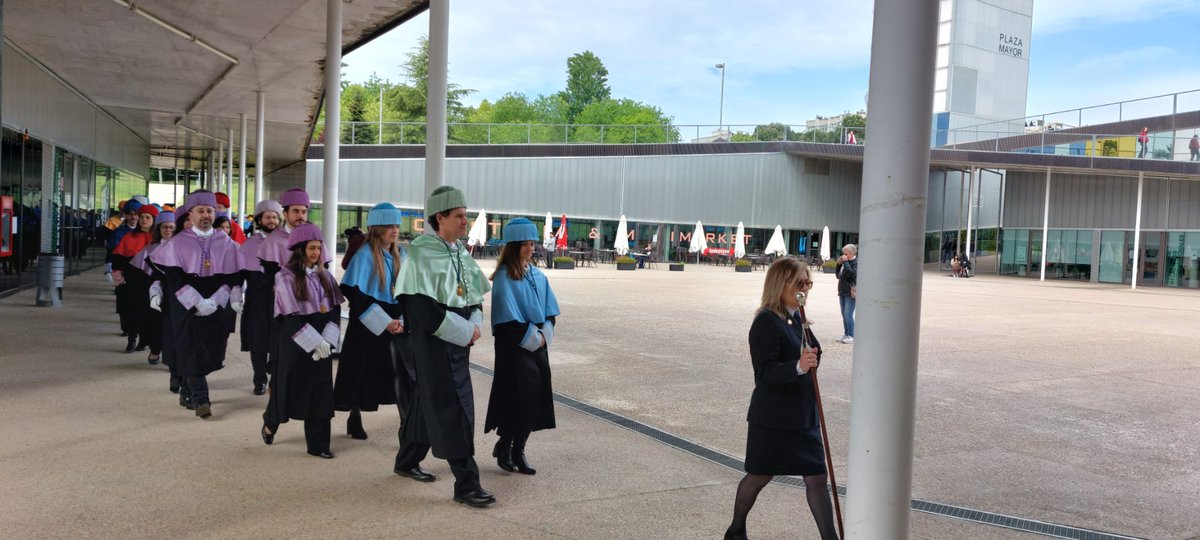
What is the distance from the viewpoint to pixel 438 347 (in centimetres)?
513

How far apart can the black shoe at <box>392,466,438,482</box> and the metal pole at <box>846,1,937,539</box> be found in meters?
3.10

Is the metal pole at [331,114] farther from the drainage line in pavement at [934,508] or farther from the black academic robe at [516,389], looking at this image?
the black academic robe at [516,389]

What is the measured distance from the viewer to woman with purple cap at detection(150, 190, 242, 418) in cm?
722

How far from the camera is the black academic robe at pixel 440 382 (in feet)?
16.7

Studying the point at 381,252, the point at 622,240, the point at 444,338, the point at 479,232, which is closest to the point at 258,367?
the point at 381,252

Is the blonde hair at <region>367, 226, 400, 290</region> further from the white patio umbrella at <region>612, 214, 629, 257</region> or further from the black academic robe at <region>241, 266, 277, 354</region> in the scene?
the white patio umbrella at <region>612, 214, 629, 257</region>

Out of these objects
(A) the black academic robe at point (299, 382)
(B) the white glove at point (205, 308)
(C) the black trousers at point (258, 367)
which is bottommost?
(C) the black trousers at point (258, 367)

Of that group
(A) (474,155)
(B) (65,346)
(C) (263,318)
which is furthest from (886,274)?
(A) (474,155)

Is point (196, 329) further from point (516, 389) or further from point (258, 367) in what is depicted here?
point (516, 389)

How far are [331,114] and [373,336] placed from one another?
8.93 m

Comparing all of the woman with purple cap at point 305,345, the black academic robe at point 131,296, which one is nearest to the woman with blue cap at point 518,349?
the woman with purple cap at point 305,345

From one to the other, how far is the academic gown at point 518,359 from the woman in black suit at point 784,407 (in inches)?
69.8

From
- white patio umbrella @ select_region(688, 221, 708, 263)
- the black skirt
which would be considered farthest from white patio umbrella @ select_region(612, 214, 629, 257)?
the black skirt

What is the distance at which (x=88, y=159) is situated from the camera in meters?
23.9
